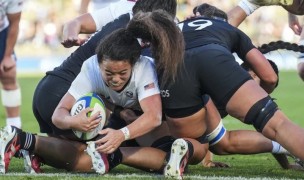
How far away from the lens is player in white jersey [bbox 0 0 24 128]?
10.1m

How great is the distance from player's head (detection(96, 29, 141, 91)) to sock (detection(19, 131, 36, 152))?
0.82 metres

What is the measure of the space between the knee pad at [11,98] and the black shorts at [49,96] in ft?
12.3

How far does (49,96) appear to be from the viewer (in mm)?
6617

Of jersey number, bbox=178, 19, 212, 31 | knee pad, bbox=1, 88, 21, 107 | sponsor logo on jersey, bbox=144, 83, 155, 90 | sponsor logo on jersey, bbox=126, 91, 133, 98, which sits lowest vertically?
knee pad, bbox=1, 88, 21, 107

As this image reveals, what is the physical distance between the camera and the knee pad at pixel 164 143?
6.35m

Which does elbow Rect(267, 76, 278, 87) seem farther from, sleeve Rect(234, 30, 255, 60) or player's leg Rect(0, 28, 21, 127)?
player's leg Rect(0, 28, 21, 127)

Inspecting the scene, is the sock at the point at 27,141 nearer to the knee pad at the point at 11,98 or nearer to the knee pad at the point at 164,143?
the knee pad at the point at 164,143

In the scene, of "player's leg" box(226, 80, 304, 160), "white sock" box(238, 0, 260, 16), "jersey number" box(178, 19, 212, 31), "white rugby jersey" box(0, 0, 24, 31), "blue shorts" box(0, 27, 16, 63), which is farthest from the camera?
"blue shorts" box(0, 27, 16, 63)

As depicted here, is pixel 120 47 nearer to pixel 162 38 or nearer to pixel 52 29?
pixel 162 38

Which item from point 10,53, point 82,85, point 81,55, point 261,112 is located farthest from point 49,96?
point 10,53

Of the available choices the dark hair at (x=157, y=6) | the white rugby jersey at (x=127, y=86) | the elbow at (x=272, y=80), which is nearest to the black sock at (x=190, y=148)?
the white rugby jersey at (x=127, y=86)

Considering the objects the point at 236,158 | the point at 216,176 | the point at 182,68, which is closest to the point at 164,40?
the point at 182,68

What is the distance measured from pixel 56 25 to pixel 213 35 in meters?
30.3

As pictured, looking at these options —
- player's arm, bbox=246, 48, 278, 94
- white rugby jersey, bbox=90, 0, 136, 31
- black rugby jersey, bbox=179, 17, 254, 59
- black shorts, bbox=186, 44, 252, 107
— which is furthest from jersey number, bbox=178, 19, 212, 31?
white rugby jersey, bbox=90, 0, 136, 31
